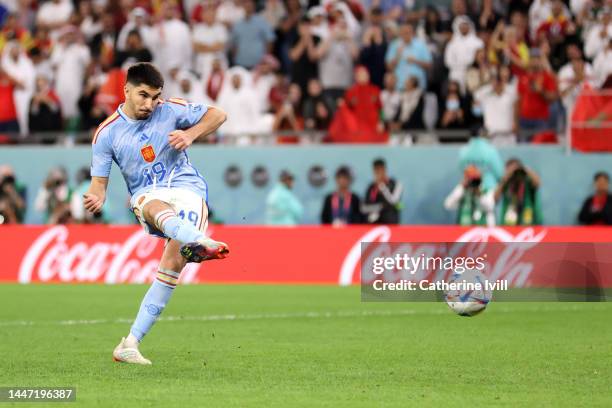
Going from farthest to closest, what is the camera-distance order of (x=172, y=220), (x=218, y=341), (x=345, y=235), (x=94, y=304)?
(x=345, y=235)
(x=94, y=304)
(x=218, y=341)
(x=172, y=220)

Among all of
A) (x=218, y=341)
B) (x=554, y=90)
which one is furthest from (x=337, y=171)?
(x=218, y=341)

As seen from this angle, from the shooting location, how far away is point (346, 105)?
78.9 ft

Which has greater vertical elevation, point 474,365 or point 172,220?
point 172,220

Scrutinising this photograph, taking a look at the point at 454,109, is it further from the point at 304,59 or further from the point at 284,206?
the point at 284,206

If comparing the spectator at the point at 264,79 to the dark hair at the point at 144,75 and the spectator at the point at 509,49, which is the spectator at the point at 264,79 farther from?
the dark hair at the point at 144,75

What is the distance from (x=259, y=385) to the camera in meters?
9.32

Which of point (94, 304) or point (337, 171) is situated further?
point (337, 171)

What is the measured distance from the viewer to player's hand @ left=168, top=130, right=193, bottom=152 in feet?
33.1

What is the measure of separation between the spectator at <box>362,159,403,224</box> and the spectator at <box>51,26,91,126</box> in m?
6.63

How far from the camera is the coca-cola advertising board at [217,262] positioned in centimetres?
2202

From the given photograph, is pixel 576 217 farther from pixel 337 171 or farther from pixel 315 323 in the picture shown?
pixel 315 323

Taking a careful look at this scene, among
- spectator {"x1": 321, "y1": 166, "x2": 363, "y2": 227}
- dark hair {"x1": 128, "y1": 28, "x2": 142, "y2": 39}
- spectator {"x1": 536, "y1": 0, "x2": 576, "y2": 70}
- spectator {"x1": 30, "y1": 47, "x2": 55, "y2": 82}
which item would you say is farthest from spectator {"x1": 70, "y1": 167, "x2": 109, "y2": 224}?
spectator {"x1": 536, "y1": 0, "x2": 576, "y2": 70}

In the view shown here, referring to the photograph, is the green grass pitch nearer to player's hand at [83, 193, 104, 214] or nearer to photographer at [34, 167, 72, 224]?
player's hand at [83, 193, 104, 214]

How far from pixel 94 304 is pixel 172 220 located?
310 inches
